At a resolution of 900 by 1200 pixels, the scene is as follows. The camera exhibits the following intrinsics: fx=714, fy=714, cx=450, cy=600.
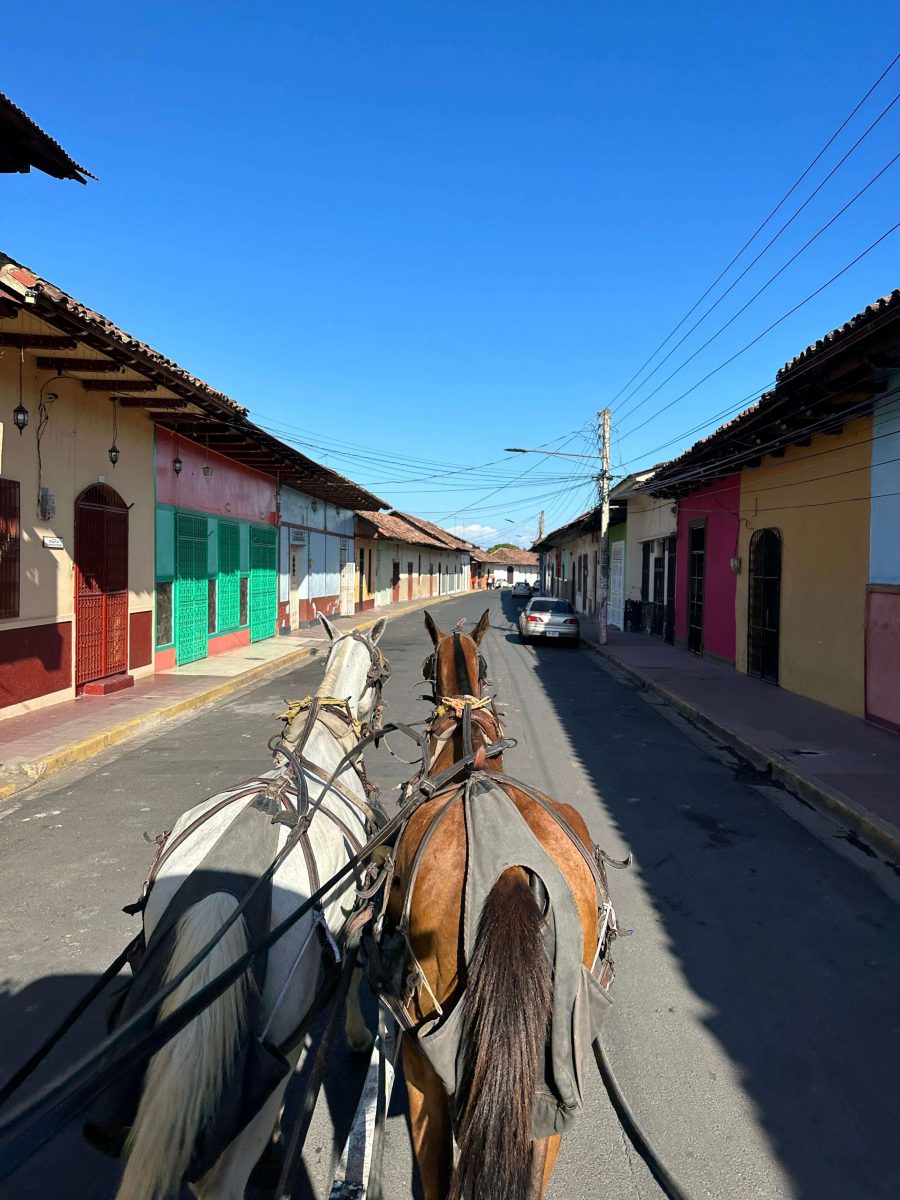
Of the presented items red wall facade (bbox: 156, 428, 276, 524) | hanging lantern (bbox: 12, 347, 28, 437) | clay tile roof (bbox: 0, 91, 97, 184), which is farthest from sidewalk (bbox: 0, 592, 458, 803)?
clay tile roof (bbox: 0, 91, 97, 184)

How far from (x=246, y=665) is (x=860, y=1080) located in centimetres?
1179

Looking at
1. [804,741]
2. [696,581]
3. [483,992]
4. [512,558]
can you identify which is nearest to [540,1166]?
[483,992]

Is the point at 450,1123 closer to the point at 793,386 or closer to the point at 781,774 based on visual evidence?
the point at 781,774

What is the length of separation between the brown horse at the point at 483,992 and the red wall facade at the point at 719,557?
12.3 meters

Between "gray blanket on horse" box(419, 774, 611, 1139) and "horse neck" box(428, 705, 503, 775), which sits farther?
"horse neck" box(428, 705, 503, 775)

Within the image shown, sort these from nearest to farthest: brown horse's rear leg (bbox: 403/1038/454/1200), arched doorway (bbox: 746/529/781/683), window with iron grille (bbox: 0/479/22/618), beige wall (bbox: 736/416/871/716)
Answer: brown horse's rear leg (bbox: 403/1038/454/1200), window with iron grille (bbox: 0/479/22/618), beige wall (bbox: 736/416/871/716), arched doorway (bbox: 746/529/781/683)

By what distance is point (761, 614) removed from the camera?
12414 mm

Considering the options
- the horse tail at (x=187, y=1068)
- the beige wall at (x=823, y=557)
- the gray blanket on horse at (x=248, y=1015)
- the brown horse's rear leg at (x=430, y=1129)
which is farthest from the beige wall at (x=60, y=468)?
the beige wall at (x=823, y=557)

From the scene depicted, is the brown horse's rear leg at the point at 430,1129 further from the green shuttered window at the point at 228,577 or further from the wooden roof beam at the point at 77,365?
the green shuttered window at the point at 228,577

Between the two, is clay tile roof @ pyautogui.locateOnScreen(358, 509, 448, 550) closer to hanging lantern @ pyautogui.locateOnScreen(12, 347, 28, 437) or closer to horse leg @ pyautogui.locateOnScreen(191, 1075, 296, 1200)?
hanging lantern @ pyautogui.locateOnScreen(12, 347, 28, 437)

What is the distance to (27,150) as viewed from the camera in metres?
6.08

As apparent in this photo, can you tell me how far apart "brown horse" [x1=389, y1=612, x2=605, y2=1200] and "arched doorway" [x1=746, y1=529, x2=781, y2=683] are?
34.3 ft

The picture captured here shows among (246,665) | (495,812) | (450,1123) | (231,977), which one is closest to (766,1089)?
(450,1123)

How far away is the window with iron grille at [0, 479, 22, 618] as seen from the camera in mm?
8070
